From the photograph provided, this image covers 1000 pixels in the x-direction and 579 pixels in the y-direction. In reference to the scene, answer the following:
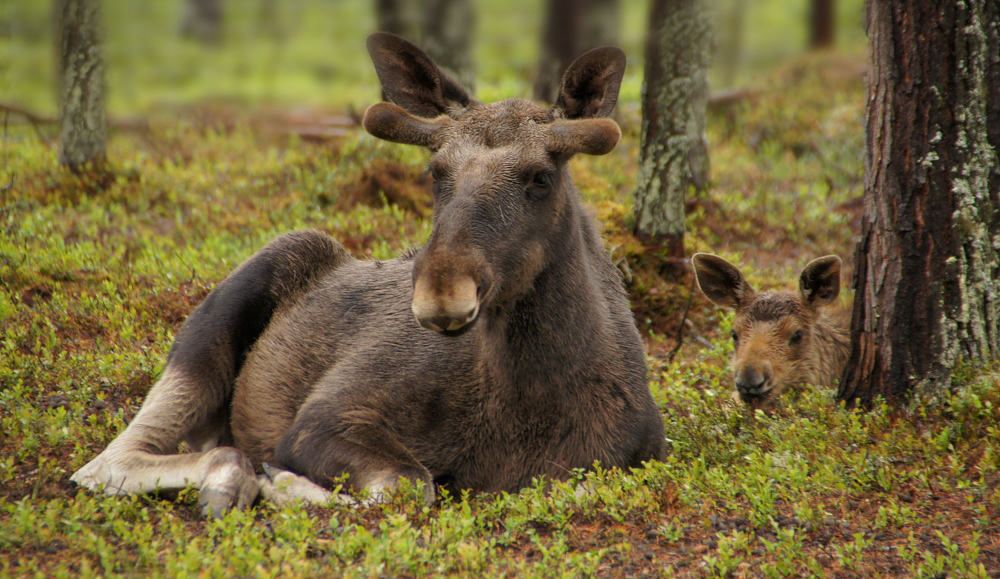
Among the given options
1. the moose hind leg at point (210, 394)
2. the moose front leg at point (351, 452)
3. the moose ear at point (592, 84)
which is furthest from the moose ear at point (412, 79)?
the moose front leg at point (351, 452)

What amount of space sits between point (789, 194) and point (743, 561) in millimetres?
10152

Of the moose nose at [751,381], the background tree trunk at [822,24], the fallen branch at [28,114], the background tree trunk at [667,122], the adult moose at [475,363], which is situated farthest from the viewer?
the background tree trunk at [822,24]

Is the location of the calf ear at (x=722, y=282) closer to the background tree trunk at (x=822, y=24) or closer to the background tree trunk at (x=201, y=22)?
the background tree trunk at (x=822, y=24)

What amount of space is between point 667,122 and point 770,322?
118 inches

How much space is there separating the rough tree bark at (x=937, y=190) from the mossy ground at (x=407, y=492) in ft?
1.02

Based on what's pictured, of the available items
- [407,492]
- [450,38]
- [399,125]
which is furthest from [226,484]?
[450,38]

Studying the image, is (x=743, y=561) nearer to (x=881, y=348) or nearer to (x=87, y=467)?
(x=881, y=348)

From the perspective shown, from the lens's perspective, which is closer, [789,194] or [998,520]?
[998,520]

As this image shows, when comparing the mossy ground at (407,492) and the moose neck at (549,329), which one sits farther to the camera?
the moose neck at (549,329)

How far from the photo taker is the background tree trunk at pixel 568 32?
14539 mm

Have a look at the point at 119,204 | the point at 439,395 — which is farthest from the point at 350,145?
the point at 439,395

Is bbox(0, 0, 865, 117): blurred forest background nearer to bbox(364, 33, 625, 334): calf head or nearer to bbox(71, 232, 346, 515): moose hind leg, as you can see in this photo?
bbox(71, 232, 346, 515): moose hind leg

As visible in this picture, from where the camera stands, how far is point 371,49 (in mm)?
5570

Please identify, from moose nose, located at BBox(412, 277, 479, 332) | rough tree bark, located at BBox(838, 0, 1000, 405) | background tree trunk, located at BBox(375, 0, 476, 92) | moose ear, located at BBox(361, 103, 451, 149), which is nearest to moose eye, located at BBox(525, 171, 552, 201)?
moose ear, located at BBox(361, 103, 451, 149)
